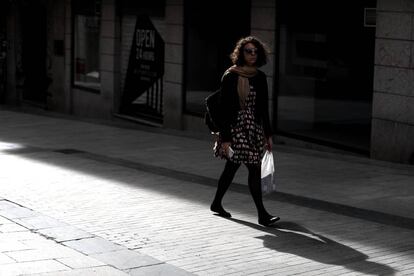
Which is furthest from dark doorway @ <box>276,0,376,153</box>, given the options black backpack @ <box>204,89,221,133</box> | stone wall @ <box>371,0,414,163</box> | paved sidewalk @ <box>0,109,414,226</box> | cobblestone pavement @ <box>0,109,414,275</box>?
black backpack @ <box>204,89,221,133</box>

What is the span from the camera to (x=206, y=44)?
15969 millimetres

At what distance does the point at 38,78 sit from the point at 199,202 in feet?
50.7

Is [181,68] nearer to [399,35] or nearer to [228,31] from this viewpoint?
[228,31]

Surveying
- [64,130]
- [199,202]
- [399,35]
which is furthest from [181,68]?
[199,202]

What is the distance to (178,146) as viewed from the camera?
13312mm

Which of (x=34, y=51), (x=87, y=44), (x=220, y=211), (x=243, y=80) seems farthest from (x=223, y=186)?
(x=34, y=51)

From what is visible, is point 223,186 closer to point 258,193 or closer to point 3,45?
point 258,193

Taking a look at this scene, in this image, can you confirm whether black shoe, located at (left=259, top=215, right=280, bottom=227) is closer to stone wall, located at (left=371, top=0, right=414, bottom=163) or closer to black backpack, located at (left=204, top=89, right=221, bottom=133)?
black backpack, located at (left=204, top=89, right=221, bottom=133)

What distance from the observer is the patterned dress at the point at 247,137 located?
304 inches

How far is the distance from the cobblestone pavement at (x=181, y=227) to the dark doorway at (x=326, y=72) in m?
2.48

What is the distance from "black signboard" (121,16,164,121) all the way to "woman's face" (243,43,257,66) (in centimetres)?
966

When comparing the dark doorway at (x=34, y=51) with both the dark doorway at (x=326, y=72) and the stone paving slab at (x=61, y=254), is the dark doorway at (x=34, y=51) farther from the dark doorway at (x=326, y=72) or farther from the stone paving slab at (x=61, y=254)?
the stone paving slab at (x=61, y=254)

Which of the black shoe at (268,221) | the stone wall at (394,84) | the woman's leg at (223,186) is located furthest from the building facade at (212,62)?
the black shoe at (268,221)

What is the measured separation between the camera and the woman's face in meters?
7.61
